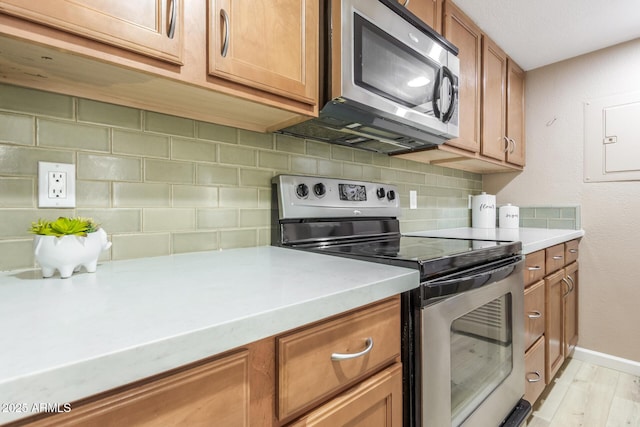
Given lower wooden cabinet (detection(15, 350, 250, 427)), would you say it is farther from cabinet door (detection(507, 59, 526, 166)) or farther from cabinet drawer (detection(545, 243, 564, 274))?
cabinet door (detection(507, 59, 526, 166))

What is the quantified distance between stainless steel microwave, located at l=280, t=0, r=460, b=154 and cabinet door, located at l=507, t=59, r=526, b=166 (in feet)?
3.34

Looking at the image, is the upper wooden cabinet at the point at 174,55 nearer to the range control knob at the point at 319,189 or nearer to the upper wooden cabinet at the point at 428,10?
the range control knob at the point at 319,189

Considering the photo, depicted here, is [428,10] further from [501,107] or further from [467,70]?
[501,107]

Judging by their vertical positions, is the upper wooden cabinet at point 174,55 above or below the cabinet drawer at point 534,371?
above

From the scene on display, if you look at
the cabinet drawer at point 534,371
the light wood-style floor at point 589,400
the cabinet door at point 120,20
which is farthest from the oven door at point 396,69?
the light wood-style floor at point 589,400

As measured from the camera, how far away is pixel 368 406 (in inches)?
27.7

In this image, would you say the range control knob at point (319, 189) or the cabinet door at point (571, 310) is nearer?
the range control knob at point (319, 189)

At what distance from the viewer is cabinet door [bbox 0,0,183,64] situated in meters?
0.59

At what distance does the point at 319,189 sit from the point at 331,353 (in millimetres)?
809

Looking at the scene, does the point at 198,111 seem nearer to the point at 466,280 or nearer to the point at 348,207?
the point at 348,207

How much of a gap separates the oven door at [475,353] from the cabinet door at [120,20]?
3.02ft

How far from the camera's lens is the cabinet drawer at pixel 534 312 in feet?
4.75

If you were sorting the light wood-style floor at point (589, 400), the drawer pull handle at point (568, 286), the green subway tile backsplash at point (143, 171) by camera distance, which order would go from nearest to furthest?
the green subway tile backsplash at point (143, 171)
the light wood-style floor at point (589, 400)
the drawer pull handle at point (568, 286)

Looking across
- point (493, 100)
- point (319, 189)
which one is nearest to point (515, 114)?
point (493, 100)
